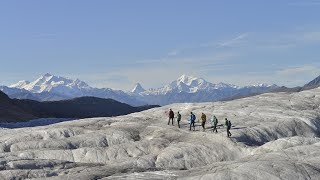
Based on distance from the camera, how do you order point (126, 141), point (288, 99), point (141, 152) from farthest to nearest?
point (288, 99) < point (126, 141) < point (141, 152)

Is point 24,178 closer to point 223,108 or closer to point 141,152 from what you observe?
point 141,152

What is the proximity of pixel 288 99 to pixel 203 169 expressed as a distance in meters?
65.8

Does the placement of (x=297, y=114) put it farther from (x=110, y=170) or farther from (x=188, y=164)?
(x=110, y=170)

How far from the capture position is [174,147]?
63938 mm

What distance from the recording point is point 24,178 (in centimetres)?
4475

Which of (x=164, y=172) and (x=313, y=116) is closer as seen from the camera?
(x=164, y=172)

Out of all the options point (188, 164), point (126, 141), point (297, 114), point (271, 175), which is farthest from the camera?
point (297, 114)

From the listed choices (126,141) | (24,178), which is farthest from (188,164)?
(24,178)

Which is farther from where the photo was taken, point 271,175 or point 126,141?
point 126,141

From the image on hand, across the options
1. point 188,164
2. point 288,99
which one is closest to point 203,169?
point 188,164

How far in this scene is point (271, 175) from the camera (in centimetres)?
4100

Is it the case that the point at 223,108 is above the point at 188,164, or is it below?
above

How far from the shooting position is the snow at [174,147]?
143 ft

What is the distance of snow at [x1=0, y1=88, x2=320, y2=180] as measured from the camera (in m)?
43.6
